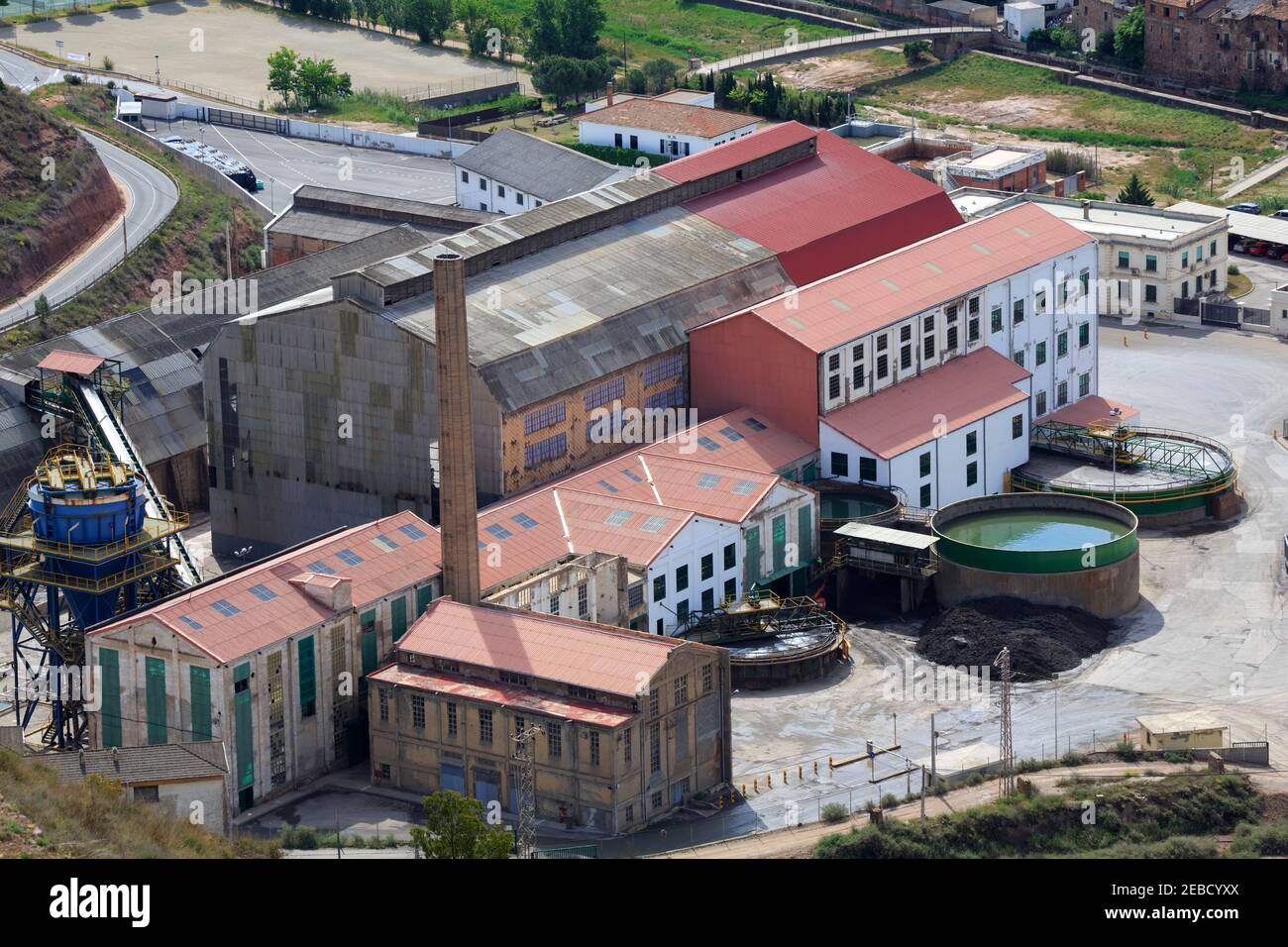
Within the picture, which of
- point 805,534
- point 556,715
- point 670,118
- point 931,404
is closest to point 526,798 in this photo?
point 556,715

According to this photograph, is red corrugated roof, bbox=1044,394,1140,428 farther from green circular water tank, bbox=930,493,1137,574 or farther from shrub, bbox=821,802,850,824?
shrub, bbox=821,802,850,824

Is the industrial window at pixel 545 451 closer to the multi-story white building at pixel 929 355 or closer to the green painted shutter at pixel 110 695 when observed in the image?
the multi-story white building at pixel 929 355

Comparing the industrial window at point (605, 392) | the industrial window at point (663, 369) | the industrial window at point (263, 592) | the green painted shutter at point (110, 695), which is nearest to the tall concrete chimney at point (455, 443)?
the industrial window at point (263, 592)

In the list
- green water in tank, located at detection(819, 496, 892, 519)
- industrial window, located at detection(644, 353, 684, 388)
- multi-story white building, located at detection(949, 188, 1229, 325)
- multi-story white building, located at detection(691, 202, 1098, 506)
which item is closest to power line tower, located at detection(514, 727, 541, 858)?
green water in tank, located at detection(819, 496, 892, 519)

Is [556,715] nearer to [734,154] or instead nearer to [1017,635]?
[1017,635]

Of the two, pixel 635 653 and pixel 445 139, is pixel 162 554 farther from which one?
pixel 445 139
